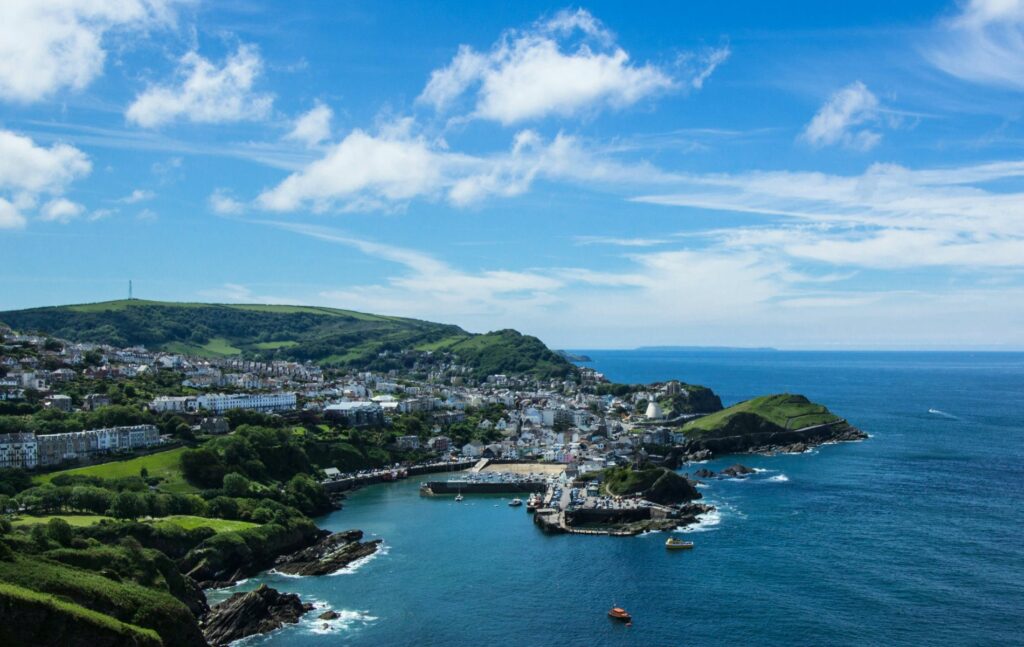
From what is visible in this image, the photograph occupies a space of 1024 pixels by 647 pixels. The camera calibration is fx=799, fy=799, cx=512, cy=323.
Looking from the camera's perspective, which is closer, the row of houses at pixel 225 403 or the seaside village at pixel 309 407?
the seaside village at pixel 309 407

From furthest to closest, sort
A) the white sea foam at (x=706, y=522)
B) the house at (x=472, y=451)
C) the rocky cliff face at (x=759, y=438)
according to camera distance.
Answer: the rocky cliff face at (x=759, y=438), the house at (x=472, y=451), the white sea foam at (x=706, y=522)

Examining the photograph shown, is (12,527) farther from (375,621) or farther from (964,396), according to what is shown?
(964,396)

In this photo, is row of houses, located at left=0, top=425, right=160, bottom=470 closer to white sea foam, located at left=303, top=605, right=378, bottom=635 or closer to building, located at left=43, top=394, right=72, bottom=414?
building, located at left=43, top=394, right=72, bottom=414

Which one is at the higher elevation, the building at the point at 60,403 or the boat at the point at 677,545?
the building at the point at 60,403

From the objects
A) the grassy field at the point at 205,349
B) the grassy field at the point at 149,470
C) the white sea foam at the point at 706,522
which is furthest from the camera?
the grassy field at the point at 205,349

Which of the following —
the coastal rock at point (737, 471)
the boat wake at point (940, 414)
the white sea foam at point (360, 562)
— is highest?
the boat wake at point (940, 414)

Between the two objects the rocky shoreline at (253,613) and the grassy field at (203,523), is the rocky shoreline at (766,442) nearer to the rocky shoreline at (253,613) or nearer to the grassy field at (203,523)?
the grassy field at (203,523)

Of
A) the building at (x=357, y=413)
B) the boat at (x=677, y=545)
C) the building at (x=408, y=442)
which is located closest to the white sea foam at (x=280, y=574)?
the boat at (x=677, y=545)

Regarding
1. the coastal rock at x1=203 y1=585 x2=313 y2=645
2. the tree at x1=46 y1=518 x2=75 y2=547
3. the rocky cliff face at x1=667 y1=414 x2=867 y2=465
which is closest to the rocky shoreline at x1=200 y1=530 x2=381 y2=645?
the coastal rock at x1=203 y1=585 x2=313 y2=645
